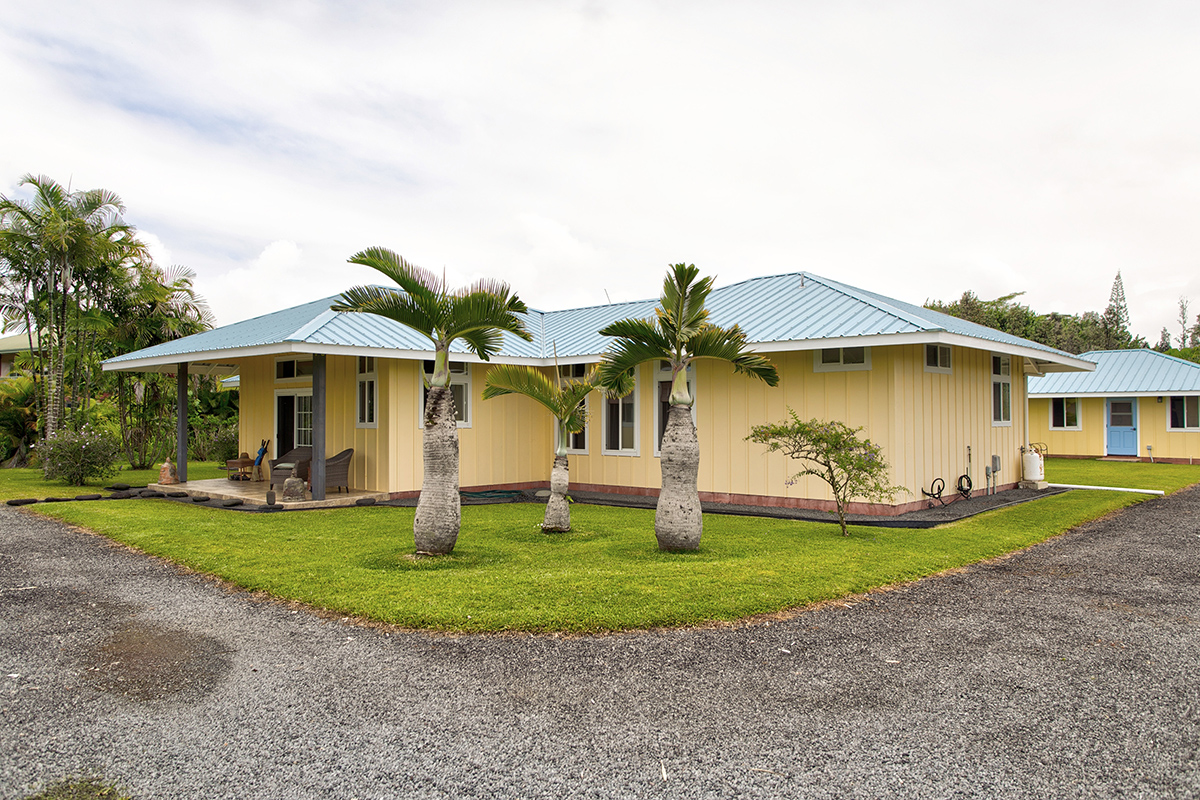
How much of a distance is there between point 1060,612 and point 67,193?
20.6 metres

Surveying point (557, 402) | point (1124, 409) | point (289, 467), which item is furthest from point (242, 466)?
point (1124, 409)

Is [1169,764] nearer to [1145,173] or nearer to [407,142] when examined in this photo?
[407,142]

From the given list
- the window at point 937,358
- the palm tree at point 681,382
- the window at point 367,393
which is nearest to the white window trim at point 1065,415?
the window at point 937,358

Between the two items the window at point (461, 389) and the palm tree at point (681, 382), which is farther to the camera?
the window at point (461, 389)

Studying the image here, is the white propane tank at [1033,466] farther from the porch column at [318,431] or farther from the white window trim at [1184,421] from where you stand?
the porch column at [318,431]

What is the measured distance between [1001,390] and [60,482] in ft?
66.6

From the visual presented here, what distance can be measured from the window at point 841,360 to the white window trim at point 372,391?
707cm

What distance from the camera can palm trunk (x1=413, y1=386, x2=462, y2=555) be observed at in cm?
727

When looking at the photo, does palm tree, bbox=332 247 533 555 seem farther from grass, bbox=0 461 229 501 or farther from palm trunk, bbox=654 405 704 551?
grass, bbox=0 461 229 501

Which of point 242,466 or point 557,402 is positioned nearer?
point 557,402

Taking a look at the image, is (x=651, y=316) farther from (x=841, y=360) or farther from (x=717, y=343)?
(x=717, y=343)

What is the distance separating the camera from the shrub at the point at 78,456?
1495 centimetres

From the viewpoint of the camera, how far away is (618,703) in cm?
379

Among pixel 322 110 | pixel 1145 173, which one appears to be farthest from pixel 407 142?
pixel 1145 173
